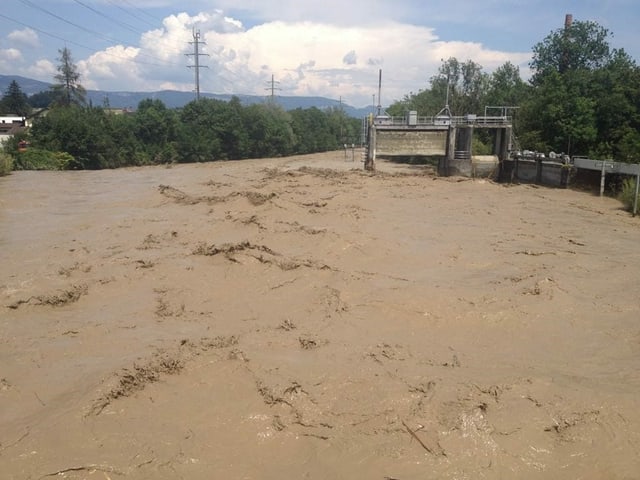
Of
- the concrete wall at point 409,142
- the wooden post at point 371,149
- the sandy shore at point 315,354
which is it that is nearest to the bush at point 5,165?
the sandy shore at point 315,354

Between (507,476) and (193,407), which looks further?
(193,407)

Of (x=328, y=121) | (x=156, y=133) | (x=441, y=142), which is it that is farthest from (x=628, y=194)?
(x=328, y=121)

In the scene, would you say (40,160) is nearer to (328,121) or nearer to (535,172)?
(535,172)

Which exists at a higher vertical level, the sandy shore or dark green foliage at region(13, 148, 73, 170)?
dark green foliage at region(13, 148, 73, 170)

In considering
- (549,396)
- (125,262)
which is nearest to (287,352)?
(549,396)

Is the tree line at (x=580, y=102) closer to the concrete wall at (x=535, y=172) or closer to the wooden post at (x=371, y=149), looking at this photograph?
the concrete wall at (x=535, y=172)

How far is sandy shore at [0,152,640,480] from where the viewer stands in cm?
556

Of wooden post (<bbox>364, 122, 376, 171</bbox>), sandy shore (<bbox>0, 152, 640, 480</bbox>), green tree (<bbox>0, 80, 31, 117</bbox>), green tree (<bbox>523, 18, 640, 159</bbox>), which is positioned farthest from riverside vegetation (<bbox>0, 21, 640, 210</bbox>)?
green tree (<bbox>0, 80, 31, 117</bbox>)

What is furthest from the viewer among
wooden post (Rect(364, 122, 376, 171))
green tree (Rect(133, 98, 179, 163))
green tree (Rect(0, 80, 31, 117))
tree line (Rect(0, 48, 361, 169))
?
green tree (Rect(0, 80, 31, 117))

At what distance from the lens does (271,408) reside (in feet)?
20.7

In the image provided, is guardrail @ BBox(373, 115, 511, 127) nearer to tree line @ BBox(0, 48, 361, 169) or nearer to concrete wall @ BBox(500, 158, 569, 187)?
concrete wall @ BBox(500, 158, 569, 187)

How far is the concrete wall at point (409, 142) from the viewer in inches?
1535

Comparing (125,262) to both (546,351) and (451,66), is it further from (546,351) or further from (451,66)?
(451,66)

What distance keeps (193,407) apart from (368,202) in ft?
62.7
